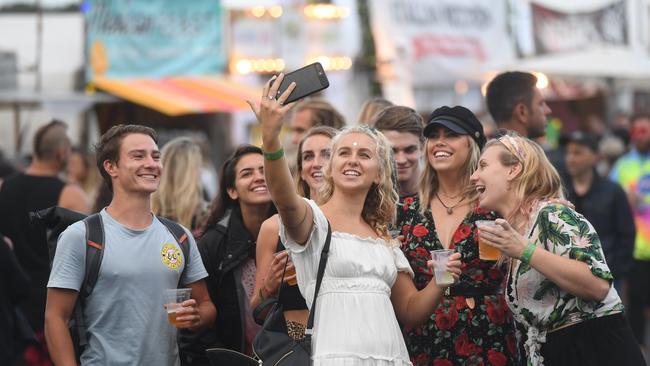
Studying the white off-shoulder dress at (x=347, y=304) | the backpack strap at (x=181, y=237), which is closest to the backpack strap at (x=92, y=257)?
the backpack strap at (x=181, y=237)

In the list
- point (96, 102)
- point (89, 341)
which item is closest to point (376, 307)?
point (89, 341)

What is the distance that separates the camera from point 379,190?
216 inches

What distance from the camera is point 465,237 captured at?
19.5ft

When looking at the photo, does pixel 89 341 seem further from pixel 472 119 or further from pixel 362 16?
pixel 362 16

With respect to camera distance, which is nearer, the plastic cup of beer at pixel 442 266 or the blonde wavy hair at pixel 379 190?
the plastic cup of beer at pixel 442 266

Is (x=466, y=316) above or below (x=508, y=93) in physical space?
below

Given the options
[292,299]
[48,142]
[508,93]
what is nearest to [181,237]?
[292,299]

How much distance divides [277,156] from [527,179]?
1.53 m

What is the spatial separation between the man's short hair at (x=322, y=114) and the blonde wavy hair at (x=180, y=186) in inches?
37.0

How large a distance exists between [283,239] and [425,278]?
1200mm

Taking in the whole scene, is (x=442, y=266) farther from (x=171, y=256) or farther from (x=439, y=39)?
(x=439, y=39)

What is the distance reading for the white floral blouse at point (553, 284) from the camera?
209 inches

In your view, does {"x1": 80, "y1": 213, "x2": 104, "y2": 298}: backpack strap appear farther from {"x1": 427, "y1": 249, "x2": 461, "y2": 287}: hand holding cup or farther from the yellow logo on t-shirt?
{"x1": 427, "y1": 249, "x2": 461, "y2": 287}: hand holding cup

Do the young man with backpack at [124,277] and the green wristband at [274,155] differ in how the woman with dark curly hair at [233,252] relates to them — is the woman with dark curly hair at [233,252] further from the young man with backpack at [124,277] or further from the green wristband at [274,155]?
the green wristband at [274,155]
